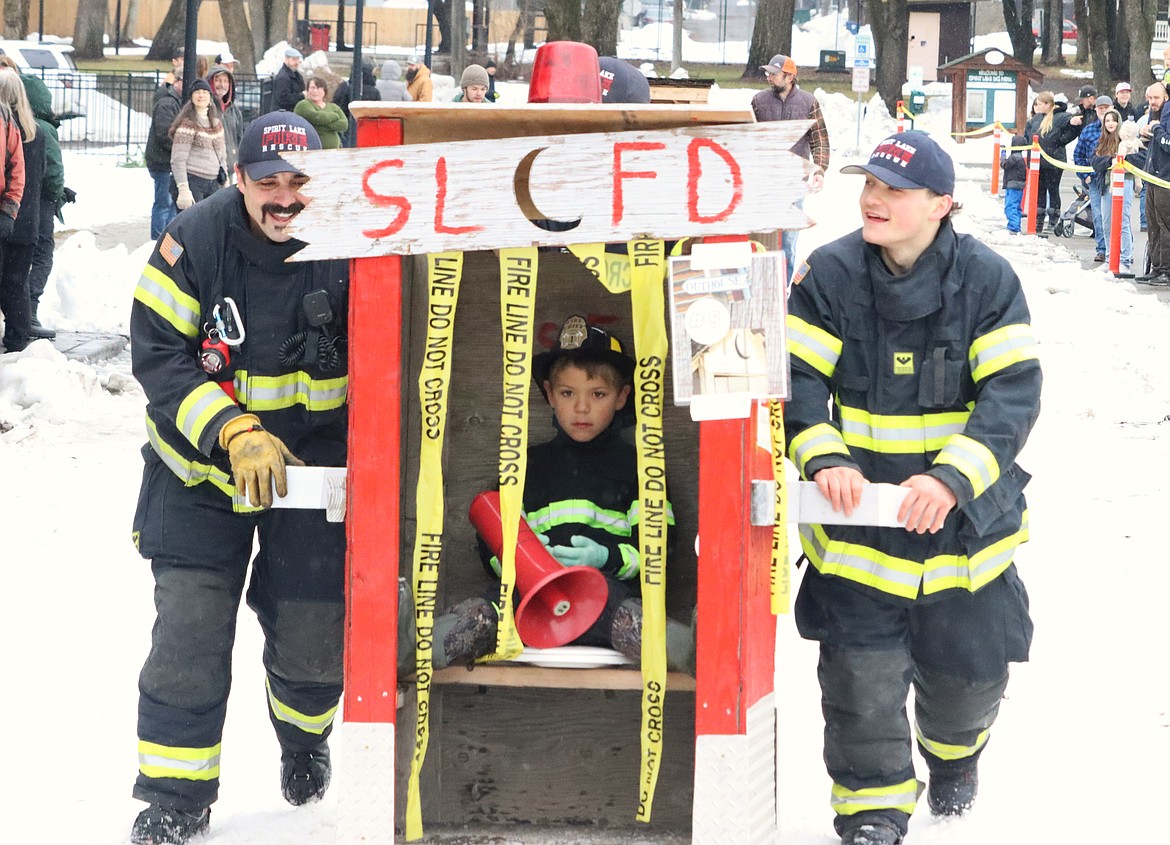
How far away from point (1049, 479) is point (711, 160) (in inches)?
199

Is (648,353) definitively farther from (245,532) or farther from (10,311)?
(10,311)

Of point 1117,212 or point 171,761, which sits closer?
point 171,761

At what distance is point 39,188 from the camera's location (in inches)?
382

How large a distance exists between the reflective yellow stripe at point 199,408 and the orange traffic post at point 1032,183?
16428mm

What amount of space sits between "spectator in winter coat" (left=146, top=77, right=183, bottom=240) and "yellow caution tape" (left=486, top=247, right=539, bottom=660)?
10.8 m

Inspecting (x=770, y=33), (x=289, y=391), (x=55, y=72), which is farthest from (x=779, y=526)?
(x=770, y=33)

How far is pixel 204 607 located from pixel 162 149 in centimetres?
1058

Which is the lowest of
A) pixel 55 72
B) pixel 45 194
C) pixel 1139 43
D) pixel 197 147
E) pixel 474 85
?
pixel 45 194

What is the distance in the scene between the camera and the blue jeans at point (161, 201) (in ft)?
45.0

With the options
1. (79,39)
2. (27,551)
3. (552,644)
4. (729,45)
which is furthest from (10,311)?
(729,45)

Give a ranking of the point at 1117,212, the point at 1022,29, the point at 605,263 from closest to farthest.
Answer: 1. the point at 605,263
2. the point at 1117,212
3. the point at 1022,29

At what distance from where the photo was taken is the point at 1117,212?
1470 centimetres

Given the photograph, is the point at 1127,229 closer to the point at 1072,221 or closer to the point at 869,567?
the point at 1072,221

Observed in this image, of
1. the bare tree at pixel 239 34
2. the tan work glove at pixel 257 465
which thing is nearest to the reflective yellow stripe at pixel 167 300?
the tan work glove at pixel 257 465
